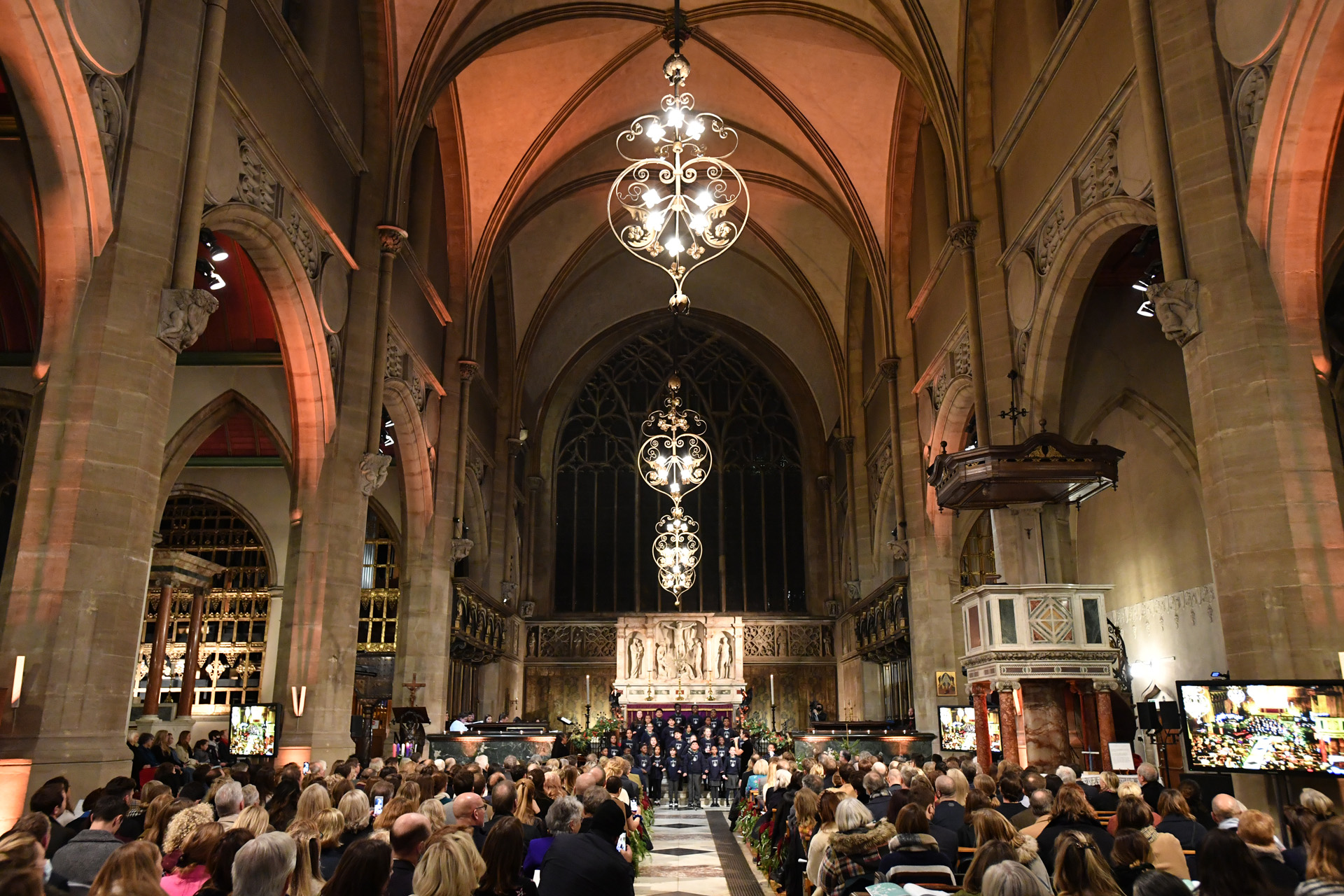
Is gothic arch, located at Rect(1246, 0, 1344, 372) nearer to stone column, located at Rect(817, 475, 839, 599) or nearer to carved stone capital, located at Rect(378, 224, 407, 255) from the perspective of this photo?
carved stone capital, located at Rect(378, 224, 407, 255)

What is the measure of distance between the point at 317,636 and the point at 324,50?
814 cm

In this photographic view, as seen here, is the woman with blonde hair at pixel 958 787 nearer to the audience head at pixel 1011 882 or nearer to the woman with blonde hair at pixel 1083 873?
the woman with blonde hair at pixel 1083 873

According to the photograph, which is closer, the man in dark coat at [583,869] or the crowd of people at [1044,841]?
the crowd of people at [1044,841]

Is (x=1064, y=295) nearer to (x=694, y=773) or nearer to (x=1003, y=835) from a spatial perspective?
(x=1003, y=835)

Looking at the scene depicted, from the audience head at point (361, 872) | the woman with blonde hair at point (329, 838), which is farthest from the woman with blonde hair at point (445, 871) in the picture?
the woman with blonde hair at point (329, 838)

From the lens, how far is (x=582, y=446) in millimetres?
30891

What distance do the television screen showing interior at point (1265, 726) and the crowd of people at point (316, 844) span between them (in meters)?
4.97

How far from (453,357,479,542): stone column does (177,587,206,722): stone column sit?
5069 millimetres

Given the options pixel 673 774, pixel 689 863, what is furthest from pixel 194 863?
pixel 673 774

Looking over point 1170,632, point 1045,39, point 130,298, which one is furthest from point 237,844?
point 1170,632

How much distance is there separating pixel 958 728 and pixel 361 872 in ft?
44.1

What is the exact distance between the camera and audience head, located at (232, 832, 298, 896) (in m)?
3.26

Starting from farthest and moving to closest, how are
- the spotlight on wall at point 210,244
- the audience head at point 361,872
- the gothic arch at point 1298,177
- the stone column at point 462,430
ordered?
1. the stone column at point 462,430
2. the spotlight on wall at point 210,244
3. the gothic arch at point 1298,177
4. the audience head at point 361,872

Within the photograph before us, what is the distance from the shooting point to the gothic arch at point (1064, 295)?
11492mm
